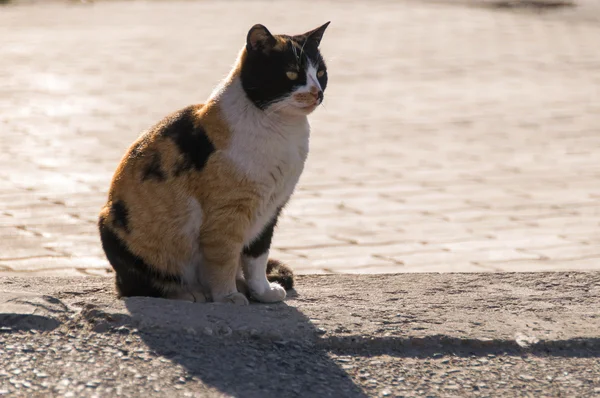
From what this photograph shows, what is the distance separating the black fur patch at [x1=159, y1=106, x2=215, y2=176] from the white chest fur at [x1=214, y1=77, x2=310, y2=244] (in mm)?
97

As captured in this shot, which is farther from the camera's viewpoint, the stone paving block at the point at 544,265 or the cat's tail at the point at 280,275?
the stone paving block at the point at 544,265

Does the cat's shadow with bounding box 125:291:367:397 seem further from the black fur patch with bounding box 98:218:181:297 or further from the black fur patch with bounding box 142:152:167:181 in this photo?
the black fur patch with bounding box 142:152:167:181

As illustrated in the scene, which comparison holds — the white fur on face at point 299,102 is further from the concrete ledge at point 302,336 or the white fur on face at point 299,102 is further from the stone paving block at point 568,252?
the stone paving block at point 568,252

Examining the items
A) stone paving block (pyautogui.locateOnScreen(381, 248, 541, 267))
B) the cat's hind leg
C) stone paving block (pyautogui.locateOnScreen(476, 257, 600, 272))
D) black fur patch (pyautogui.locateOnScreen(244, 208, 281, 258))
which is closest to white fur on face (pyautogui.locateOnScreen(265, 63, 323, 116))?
black fur patch (pyautogui.locateOnScreen(244, 208, 281, 258))

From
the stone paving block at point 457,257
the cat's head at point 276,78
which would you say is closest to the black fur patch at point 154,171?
the cat's head at point 276,78

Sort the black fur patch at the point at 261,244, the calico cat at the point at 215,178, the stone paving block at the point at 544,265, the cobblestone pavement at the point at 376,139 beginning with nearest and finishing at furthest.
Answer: the calico cat at the point at 215,178
the black fur patch at the point at 261,244
the stone paving block at the point at 544,265
the cobblestone pavement at the point at 376,139

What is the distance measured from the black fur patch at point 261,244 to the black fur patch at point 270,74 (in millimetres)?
508

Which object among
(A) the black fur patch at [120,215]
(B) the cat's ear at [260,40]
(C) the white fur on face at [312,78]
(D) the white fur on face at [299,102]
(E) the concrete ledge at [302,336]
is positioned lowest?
(E) the concrete ledge at [302,336]

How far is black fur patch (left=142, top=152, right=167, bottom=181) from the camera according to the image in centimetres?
376

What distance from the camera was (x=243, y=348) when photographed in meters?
3.46

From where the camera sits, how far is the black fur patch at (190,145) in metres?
3.73

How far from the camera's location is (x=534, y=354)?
140 inches

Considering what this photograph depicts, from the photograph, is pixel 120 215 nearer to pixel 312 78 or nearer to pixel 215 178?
pixel 215 178

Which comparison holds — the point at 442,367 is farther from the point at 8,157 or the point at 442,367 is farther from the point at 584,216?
the point at 8,157
